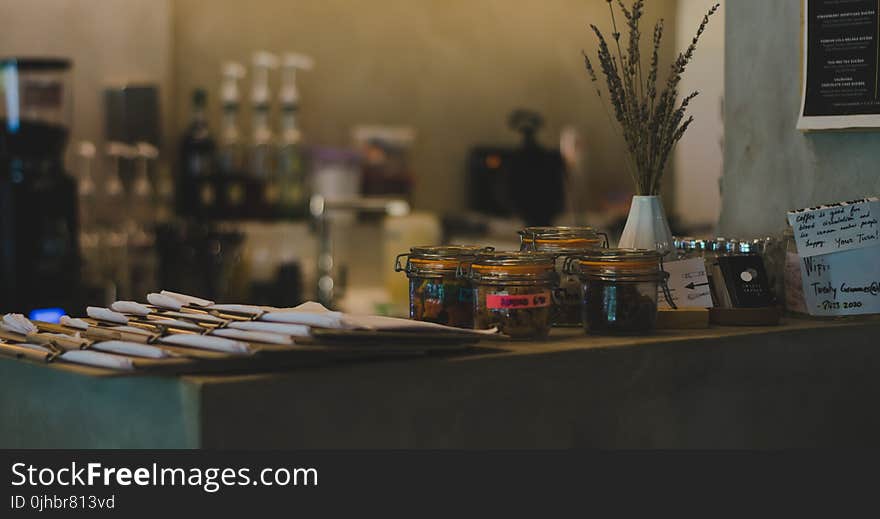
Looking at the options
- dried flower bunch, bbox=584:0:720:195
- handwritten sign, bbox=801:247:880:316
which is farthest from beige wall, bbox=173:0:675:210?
handwritten sign, bbox=801:247:880:316

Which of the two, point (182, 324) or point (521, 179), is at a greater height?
point (521, 179)

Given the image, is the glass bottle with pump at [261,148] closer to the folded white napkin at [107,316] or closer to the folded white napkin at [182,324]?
the folded white napkin at [107,316]

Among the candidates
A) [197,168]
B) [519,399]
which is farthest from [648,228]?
[197,168]

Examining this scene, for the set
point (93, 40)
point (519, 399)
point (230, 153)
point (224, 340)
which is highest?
point (93, 40)

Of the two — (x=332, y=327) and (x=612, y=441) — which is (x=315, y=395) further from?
(x=612, y=441)

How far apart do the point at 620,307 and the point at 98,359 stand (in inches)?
32.1

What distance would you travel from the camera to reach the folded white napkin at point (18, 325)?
177cm

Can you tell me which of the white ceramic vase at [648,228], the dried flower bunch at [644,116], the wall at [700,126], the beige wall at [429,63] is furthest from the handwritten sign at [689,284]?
the wall at [700,126]

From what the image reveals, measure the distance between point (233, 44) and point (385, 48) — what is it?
825mm

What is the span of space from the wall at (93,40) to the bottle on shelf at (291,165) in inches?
21.6

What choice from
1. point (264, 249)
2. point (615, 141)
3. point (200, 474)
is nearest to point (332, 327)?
point (200, 474)

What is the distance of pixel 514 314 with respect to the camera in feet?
5.92

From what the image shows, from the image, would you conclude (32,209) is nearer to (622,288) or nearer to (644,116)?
(644,116)

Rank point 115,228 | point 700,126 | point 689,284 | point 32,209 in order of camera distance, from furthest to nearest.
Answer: point 700,126
point 115,228
point 32,209
point 689,284
